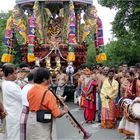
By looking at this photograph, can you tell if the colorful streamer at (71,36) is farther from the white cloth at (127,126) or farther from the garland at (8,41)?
the white cloth at (127,126)

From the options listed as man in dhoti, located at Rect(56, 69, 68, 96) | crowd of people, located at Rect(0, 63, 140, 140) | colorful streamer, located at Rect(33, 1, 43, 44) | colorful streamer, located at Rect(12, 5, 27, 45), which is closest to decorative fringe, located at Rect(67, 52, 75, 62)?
man in dhoti, located at Rect(56, 69, 68, 96)

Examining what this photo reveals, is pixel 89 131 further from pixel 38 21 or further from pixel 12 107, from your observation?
pixel 38 21

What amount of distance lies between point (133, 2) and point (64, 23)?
5.38m

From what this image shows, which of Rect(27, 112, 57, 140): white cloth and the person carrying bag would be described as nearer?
the person carrying bag

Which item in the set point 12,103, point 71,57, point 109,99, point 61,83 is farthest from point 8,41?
point 12,103

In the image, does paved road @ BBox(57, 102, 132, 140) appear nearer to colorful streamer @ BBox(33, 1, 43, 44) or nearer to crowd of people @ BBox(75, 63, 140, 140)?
crowd of people @ BBox(75, 63, 140, 140)

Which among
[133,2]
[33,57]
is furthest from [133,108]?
[133,2]

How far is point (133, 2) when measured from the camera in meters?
25.5

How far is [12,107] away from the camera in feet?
23.7

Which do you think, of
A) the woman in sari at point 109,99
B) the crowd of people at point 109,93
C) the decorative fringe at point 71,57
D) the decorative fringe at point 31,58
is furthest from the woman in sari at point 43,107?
the decorative fringe at point 31,58

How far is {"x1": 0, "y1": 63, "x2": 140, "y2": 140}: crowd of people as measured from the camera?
Answer: 19.5 ft

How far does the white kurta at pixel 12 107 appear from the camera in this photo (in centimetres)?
718

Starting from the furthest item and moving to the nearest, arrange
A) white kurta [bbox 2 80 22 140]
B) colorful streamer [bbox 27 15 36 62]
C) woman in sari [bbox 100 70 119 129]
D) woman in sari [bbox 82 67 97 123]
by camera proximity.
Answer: colorful streamer [bbox 27 15 36 62], woman in sari [bbox 82 67 97 123], woman in sari [bbox 100 70 119 129], white kurta [bbox 2 80 22 140]

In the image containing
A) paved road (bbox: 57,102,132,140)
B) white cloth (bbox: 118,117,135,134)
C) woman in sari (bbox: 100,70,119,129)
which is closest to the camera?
white cloth (bbox: 118,117,135,134)
